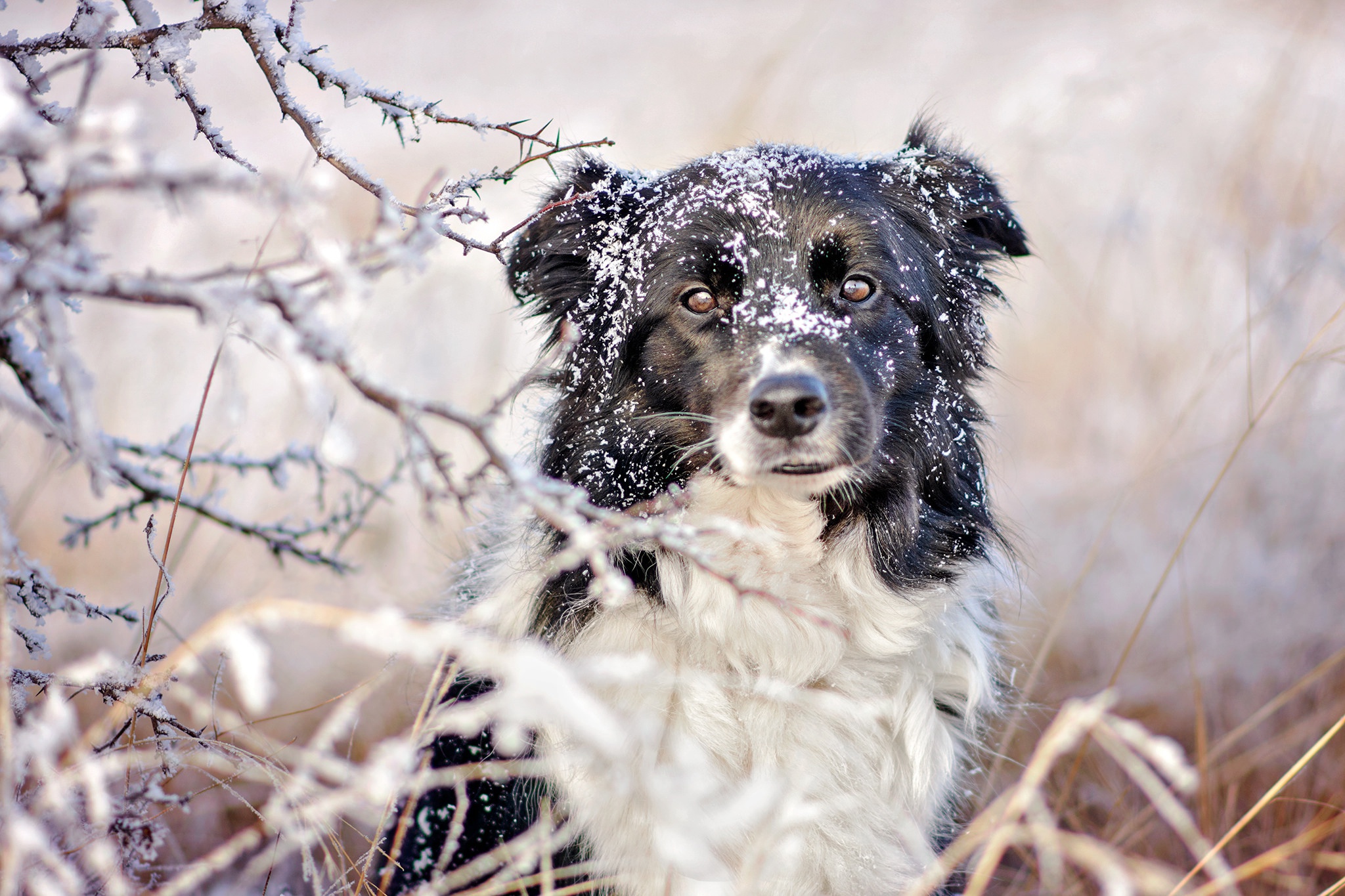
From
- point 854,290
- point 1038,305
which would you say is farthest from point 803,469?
point 1038,305

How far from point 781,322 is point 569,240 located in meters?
0.79

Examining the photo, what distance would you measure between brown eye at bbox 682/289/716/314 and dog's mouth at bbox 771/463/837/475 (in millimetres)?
560

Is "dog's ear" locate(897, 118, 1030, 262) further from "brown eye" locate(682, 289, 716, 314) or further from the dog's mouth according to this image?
the dog's mouth

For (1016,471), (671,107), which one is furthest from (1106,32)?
(1016,471)

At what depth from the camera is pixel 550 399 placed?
117 inches

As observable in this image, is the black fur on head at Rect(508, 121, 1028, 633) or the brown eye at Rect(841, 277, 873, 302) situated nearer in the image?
the black fur on head at Rect(508, 121, 1028, 633)

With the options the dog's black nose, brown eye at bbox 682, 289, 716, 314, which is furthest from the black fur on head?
the dog's black nose

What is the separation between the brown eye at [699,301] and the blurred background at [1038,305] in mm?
877

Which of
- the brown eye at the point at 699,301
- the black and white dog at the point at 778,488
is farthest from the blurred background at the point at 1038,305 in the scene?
A: the brown eye at the point at 699,301

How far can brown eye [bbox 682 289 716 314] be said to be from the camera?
8.61 feet

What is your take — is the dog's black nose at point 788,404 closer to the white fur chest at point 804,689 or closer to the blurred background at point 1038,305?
the white fur chest at point 804,689

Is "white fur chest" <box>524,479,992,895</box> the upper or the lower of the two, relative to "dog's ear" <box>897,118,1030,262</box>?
lower

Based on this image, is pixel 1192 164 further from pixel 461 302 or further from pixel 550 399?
pixel 550 399

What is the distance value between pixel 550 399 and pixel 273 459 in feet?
3.07
